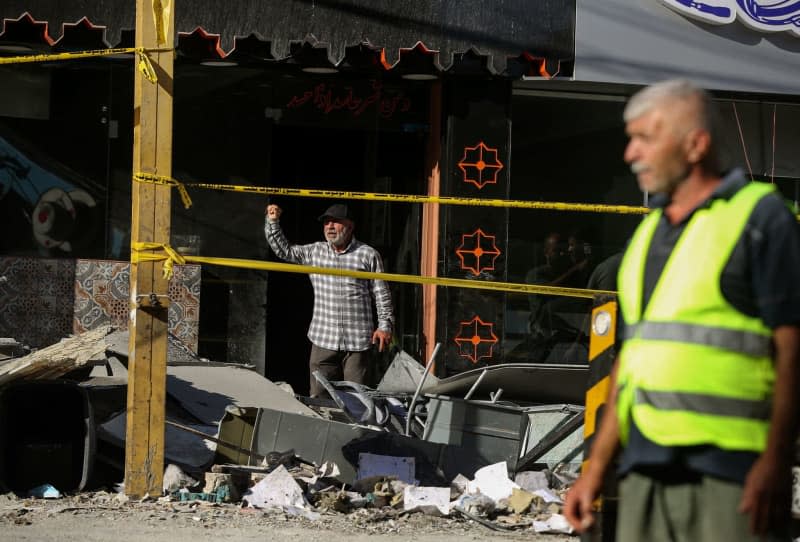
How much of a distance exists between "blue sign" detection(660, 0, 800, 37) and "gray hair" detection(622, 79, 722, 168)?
7.79 metres

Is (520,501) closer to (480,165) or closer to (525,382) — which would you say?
(525,382)

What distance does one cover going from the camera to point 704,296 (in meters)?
2.97

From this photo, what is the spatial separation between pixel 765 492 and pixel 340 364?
6.94m

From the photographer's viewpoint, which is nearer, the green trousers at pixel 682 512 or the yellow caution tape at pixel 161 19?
the green trousers at pixel 682 512

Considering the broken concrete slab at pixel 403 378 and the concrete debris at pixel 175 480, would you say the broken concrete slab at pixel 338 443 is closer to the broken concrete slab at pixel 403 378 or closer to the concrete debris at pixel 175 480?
the concrete debris at pixel 175 480

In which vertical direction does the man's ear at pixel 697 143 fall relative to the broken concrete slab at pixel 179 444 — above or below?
above

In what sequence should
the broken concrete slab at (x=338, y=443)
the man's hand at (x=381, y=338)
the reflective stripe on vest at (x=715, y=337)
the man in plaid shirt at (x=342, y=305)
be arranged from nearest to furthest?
the reflective stripe on vest at (x=715, y=337) → the broken concrete slab at (x=338, y=443) → the man's hand at (x=381, y=338) → the man in plaid shirt at (x=342, y=305)

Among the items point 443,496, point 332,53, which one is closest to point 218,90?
point 332,53

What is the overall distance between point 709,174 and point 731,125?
8.83 m

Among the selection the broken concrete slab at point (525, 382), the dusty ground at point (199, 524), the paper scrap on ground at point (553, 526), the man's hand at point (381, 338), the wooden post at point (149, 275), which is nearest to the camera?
the dusty ground at point (199, 524)

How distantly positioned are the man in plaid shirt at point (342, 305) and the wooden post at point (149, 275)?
2.89 meters

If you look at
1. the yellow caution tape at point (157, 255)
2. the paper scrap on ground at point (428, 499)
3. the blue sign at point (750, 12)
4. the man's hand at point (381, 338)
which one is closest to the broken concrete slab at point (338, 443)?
the paper scrap on ground at point (428, 499)

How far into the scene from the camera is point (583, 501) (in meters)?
3.17

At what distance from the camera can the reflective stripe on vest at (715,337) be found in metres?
2.94
